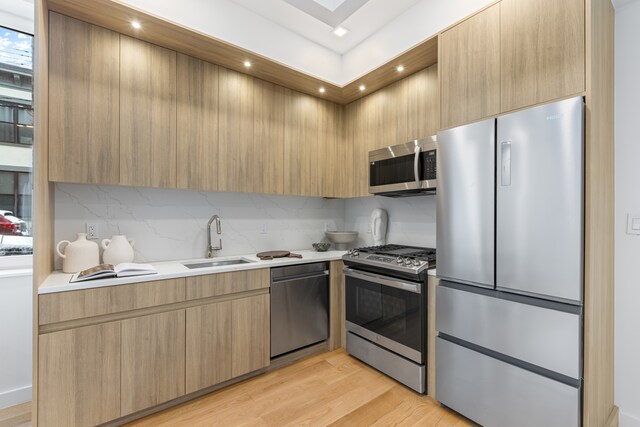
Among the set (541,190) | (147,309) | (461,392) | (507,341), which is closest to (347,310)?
(461,392)

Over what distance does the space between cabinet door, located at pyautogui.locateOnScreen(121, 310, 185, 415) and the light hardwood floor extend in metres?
0.16

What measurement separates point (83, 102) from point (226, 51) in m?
1.06

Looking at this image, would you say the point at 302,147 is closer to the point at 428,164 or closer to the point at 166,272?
the point at 428,164

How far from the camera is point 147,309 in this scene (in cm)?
193

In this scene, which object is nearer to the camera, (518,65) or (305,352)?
(518,65)

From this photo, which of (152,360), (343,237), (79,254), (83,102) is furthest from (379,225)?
(83,102)

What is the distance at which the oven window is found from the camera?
2.18 m

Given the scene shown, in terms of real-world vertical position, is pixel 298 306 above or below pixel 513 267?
below

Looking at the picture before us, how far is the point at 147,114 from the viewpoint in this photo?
2.19 m

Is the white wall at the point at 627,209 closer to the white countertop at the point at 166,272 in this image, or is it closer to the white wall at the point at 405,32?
the white wall at the point at 405,32

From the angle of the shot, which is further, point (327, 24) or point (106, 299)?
point (327, 24)

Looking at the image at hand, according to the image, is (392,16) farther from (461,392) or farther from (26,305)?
(26,305)

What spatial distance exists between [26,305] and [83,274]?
68 cm

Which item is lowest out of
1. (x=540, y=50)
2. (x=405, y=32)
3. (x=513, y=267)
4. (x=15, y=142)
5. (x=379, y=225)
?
(x=513, y=267)
